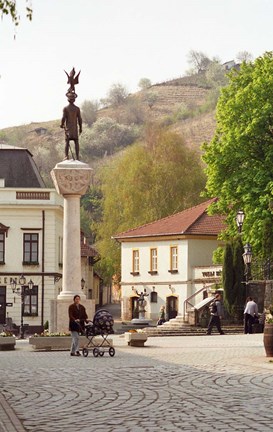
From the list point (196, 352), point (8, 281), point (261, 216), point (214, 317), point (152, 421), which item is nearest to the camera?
point (152, 421)

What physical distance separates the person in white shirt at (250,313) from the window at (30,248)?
81.9 ft

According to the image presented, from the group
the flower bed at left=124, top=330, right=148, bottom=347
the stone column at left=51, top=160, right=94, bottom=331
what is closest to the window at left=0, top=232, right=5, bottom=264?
the stone column at left=51, top=160, right=94, bottom=331

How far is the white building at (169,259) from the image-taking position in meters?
70.5

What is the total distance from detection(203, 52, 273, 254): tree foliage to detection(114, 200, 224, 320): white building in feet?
41.6

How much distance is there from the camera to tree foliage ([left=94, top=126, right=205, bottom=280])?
270ft

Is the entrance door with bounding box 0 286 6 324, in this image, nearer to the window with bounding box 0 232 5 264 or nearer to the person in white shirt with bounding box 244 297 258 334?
the window with bounding box 0 232 5 264

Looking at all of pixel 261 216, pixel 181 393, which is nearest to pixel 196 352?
pixel 181 393

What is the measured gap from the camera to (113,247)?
83062mm

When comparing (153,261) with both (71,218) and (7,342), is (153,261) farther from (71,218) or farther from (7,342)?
(7,342)

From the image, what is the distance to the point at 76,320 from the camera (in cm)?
2814

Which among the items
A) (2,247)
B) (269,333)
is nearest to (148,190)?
(2,247)

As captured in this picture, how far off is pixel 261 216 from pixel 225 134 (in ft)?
18.4

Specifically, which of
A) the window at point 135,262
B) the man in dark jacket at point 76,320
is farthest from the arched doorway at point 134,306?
the man in dark jacket at point 76,320

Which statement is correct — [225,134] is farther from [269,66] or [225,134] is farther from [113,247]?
[113,247]
